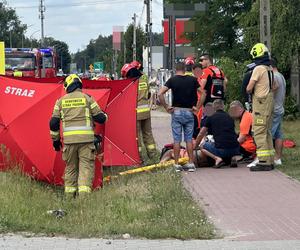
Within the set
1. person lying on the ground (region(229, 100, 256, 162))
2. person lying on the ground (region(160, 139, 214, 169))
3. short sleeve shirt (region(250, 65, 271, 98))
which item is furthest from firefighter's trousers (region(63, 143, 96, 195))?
person lying on the ground (region(229, 100, 256, 162))

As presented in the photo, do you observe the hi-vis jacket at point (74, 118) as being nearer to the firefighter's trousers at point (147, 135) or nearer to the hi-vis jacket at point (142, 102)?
the hi-vis jacket at point (142, 102)

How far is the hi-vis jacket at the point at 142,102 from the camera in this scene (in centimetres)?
1161

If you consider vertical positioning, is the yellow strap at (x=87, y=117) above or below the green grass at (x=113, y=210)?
above

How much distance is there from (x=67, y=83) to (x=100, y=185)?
1.78m

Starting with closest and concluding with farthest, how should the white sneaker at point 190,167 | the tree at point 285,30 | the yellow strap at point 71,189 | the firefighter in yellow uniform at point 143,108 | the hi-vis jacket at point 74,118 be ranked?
the hi-vis jacket at point 74,118
the yellow strap at point 71,189
the white sneaker at point 190,167
the firefighter in yellow uniform at point 143,108
the tree at point 285,30

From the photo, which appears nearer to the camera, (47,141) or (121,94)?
(47,141)

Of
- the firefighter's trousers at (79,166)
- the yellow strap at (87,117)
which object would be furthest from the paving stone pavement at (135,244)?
the yellow strap at (87,117)

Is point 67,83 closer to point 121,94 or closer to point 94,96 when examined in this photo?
point 94,96

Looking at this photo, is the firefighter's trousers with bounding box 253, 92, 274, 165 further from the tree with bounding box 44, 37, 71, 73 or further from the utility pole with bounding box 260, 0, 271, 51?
the tree with bounding box 44, 37, 71, 73

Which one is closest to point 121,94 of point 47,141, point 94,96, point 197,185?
point 94,96

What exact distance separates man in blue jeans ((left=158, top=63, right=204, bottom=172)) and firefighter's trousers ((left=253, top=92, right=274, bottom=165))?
1.08 m

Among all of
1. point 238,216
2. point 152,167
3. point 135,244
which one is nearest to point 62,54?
point 152,167

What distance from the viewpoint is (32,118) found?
961 cm

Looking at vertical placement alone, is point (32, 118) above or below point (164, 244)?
above
